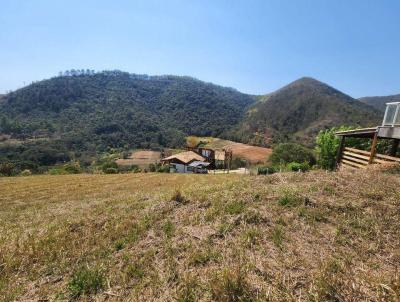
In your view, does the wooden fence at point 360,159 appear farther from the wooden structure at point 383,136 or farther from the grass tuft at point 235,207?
the grass tuft at point 235,207

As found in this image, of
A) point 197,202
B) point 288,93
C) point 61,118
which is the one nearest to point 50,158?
point 61,118

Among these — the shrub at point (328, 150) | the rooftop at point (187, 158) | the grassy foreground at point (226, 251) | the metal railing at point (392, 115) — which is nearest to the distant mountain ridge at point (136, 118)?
the rooftop at point (187, 158)

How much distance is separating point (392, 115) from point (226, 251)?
12.2 meters

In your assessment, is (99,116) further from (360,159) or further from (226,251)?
(226,251)

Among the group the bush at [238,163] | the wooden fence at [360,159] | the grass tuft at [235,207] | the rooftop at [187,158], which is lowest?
the bush at [238,163]

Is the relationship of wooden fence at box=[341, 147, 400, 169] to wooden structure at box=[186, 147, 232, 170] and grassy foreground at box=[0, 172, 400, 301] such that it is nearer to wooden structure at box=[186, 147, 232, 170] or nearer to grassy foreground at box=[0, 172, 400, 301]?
grassy foreground at box=[0, 172, 400, 301]

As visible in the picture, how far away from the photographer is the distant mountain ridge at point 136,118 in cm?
10338

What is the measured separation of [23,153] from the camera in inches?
3233

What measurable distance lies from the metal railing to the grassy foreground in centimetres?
708

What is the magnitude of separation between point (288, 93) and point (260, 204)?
157m

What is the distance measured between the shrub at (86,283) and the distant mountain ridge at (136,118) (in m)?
86.7

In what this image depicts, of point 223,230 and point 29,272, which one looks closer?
point 29,272

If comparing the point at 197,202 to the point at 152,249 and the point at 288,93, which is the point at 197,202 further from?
the point at 288,93

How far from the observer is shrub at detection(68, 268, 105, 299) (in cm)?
341
